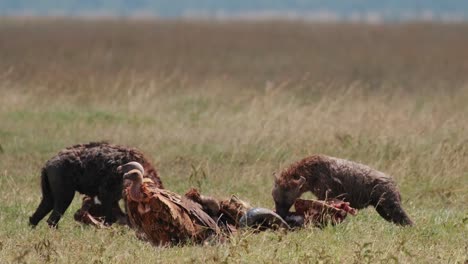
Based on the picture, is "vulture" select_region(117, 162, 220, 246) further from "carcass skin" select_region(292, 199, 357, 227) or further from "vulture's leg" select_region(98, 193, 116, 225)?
"vulture's leg" select_region(98, 193, 116, 225)

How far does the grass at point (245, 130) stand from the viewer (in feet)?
28.1

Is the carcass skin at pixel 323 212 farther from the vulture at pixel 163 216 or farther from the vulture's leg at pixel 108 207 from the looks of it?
the vulture's leg at pixel 108 207

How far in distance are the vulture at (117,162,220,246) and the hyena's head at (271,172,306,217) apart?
1.13 m

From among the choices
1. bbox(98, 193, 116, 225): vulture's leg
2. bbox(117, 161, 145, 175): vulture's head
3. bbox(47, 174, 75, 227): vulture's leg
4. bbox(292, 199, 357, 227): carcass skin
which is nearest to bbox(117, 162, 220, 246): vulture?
bbox(117, 161, 145, 175): vulture's head

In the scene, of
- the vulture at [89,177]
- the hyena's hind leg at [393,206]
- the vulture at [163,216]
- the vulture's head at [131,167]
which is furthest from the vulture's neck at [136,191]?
the hyena's hind leg at [393,206]

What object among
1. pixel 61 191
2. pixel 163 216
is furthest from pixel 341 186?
pixel 61 191

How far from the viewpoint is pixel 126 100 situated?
17.5 metres

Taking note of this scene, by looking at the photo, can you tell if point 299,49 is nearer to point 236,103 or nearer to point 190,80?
point 190,80

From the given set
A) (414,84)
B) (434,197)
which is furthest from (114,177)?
(414,84)

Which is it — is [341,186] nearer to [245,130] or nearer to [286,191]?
[286,191]

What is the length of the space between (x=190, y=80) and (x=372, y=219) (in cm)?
1119

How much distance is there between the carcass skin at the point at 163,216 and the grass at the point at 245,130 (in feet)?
0.51

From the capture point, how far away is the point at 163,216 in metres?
8.48

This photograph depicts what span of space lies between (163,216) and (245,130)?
668cm
